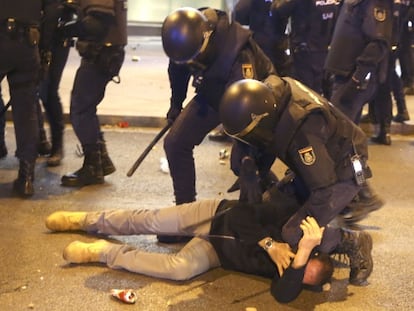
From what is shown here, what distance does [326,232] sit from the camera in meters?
3.59

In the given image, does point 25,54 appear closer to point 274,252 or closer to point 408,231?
point 274,252

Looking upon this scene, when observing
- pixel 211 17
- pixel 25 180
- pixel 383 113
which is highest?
pixel 211 17

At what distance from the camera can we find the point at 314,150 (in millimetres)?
3188

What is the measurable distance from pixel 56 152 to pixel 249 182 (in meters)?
2.50

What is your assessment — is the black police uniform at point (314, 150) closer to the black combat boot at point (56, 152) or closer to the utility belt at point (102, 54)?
the utility belt at point (102, 54)

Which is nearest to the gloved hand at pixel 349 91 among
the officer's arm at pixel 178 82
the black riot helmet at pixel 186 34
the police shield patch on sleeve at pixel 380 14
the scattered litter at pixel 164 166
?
the police shield patch on sleeve at pixel 380 14

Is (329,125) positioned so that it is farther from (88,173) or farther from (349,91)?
(88,173)

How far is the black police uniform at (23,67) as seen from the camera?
4398 millimetres

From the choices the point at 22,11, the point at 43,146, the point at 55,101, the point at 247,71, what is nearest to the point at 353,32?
the point at 247,71

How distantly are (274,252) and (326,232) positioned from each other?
311mm

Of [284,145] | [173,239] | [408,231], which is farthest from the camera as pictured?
[408,231]

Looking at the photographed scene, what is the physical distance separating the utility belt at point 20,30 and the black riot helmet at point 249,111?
1.76 metres

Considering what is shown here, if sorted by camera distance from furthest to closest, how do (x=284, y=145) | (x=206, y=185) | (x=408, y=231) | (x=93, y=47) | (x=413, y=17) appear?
(x=413, y=17) < (x=206, y=185) < (x=93, y=47) < (x=408, y=231) < (x=284, y=145)

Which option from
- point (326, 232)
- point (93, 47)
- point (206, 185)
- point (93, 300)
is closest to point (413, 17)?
point (206, 185)
